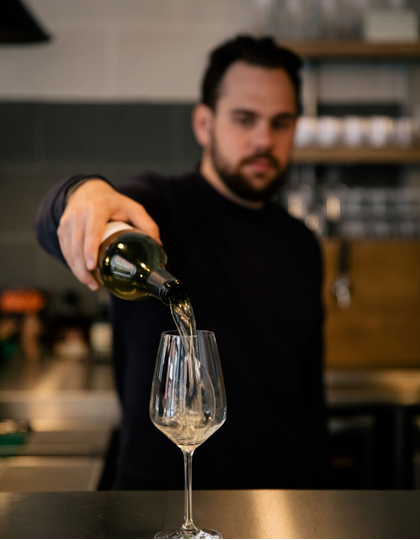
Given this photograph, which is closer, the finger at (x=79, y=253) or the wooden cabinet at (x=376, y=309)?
the finger at (x=79, y=253)

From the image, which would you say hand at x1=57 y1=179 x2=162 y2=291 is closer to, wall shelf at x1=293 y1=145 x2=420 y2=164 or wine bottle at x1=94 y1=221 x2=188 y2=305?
wine bottle at x1=94 y1=221 x2=188 y2=305

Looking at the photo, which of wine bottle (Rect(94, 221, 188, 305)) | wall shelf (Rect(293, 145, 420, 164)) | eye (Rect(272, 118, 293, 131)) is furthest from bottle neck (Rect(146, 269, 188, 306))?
wall shelf (Rect(293, 145, 420, 164))

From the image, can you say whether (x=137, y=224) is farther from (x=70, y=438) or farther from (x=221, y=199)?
(x=70, y=438)

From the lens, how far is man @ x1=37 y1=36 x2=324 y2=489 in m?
1.15

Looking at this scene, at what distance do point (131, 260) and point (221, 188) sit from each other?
0.76 metres

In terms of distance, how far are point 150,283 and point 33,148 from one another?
2.19m

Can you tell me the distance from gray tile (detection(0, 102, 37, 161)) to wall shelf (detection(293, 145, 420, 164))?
114 cm

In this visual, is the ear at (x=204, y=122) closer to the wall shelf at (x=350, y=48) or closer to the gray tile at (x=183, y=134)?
the wall shelf at (x=350, y=48)

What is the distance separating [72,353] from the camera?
2457 millimetres

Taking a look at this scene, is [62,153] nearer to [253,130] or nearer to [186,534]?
[253,130]

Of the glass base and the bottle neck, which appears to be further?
the bottle neck

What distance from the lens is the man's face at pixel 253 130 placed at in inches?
60.1

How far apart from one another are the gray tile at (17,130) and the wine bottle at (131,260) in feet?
6.87

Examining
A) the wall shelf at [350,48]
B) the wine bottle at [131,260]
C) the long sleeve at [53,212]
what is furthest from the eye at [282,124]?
the wall shelf at [350,48]
